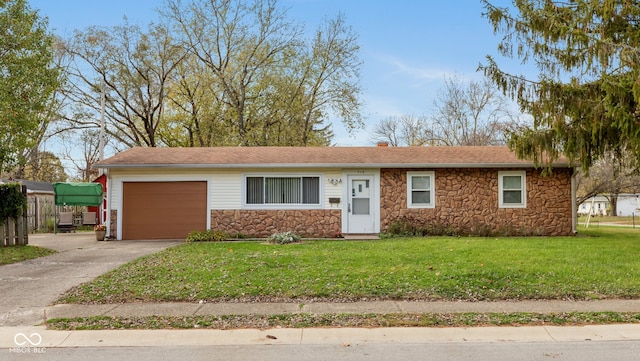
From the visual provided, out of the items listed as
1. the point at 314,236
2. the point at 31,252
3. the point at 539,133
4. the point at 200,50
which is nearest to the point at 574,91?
the point at 539,133

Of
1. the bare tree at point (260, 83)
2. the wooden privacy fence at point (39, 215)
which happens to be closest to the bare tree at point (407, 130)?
the bare tree at point (260, 83)

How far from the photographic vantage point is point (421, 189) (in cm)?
1653

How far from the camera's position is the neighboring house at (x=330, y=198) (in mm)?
16375

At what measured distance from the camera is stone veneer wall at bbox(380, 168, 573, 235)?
16.4 m

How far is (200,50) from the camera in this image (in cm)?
2947

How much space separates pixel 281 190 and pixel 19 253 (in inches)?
305

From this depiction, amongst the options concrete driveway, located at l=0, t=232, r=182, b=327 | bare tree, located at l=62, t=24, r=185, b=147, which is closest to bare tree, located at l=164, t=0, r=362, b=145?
bare tree, located at l=62, t=24, r=185, b=147

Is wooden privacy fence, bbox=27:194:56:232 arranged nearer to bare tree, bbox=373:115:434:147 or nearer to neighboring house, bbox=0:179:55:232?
neighboring house, bbox=0:179:55:232

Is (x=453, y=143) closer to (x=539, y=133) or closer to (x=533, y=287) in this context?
(x=539, y=133)

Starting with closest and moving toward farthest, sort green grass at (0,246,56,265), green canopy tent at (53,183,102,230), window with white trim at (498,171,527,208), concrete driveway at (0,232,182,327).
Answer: concrete driveway at (0,232,182,327) < green grass at (0,246,56,265) < window with white trim at (498,171,527,208) < green canopy tent at (53,183,102,230)

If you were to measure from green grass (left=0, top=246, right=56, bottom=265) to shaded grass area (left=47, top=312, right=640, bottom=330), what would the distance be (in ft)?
19.7

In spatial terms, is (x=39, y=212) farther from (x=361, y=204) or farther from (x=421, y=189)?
(x=421, y=189)

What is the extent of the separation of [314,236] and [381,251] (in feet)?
17.6

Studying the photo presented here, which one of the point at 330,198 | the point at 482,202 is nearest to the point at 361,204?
the point at 330,198
